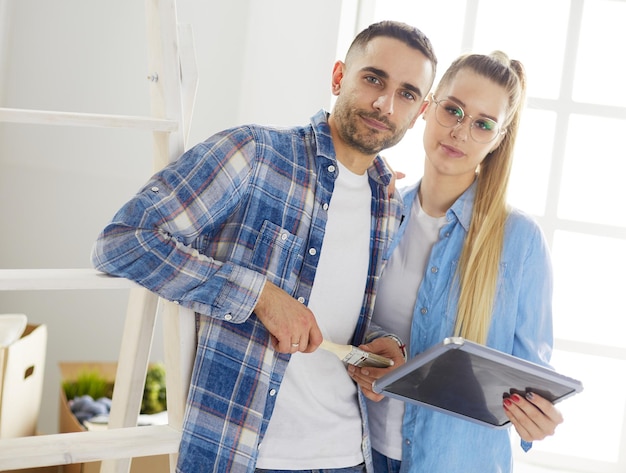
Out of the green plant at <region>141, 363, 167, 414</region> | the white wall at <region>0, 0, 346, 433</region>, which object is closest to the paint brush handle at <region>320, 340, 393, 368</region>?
the green plant at <region>141, 363, 167, 414</region>

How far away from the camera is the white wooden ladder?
1.19 m

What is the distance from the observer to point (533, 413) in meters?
1.47

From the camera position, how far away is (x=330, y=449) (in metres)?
1.44

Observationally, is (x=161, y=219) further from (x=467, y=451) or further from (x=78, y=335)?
(x=78, y=335)

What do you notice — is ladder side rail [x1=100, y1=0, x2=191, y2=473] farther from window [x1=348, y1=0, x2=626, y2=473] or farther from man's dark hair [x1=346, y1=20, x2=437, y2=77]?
window [x1=348, y1=0, x2=626, y2=473]

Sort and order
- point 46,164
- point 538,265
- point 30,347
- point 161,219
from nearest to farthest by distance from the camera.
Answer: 1. point 161,219
2. point 538,265
3. point 30,347
4. point 46,164

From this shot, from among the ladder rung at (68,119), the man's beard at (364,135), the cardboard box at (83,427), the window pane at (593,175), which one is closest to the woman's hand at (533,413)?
the man's beard at (364,135)

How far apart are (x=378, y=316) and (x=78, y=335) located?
1520 mm

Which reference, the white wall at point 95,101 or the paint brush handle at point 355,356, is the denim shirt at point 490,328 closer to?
the paint brush handle at point 355,356

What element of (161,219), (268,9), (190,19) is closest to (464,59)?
(161,219)

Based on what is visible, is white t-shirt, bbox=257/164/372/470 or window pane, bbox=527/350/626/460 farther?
window pane, bbox=527/350/626/460

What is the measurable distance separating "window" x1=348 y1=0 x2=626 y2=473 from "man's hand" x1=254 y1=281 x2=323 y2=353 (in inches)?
68.4

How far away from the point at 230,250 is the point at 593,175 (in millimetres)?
1923

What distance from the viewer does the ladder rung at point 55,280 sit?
1143 millimetres
